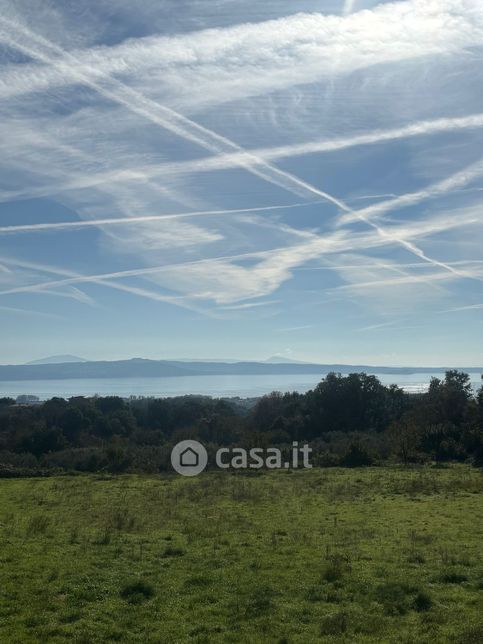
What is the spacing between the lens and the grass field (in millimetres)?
8086

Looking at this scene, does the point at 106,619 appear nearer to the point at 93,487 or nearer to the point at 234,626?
the point at 234,626

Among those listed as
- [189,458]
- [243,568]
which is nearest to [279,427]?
[189,458]

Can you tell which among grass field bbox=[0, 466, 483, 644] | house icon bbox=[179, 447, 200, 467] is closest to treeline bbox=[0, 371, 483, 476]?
house icon bbox=[179, 447, 200, 467]

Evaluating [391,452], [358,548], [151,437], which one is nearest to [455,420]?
[391,452]

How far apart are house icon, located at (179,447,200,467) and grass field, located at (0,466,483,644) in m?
17.2

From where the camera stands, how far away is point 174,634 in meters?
7.86

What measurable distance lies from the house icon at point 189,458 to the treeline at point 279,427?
1106 mm

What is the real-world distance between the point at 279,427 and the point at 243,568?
4401 cm

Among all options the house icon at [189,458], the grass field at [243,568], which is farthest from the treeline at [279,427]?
the grass field at [243,568]

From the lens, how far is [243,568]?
11.2m

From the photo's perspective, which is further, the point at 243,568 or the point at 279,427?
the point at 279,427

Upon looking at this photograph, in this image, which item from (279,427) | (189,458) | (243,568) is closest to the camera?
(243,568)

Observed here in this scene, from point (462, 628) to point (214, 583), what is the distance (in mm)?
4033

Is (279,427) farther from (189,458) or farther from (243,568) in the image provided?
(243,568)
